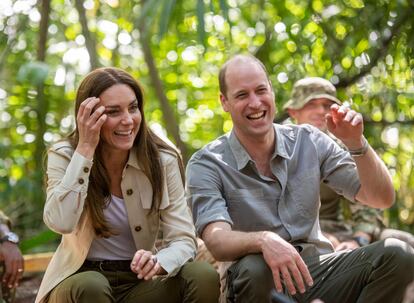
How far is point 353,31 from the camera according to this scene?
664 centimetres

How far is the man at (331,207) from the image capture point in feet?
15.7

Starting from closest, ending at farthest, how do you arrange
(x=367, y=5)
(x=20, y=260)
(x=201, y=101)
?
(x=20, y=260) → (x=367, y=5) → (x=201, y=101)

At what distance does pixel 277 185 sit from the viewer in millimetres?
3469

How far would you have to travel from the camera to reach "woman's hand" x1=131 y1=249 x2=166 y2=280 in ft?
10.1

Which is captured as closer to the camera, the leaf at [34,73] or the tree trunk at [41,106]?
the leaf at [34,73]

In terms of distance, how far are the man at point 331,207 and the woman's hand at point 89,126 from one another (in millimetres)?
1830

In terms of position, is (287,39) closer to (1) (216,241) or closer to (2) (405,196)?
(2) (405,196)

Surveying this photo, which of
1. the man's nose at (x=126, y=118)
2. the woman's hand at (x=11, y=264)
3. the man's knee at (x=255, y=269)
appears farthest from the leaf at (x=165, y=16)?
the man's knee at (x=255, y=269)

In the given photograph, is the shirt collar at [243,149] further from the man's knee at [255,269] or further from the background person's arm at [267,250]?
the man's knee at [255,269]

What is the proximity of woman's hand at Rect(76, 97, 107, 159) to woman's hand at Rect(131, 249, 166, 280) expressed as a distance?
462mm

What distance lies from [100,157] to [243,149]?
23.9 inches

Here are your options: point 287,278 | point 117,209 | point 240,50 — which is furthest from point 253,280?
point 240,50

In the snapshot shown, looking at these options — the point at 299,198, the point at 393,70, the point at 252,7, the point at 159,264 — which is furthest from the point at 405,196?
Answer: the point at 159,264

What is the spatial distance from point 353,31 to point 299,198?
3462 mm
